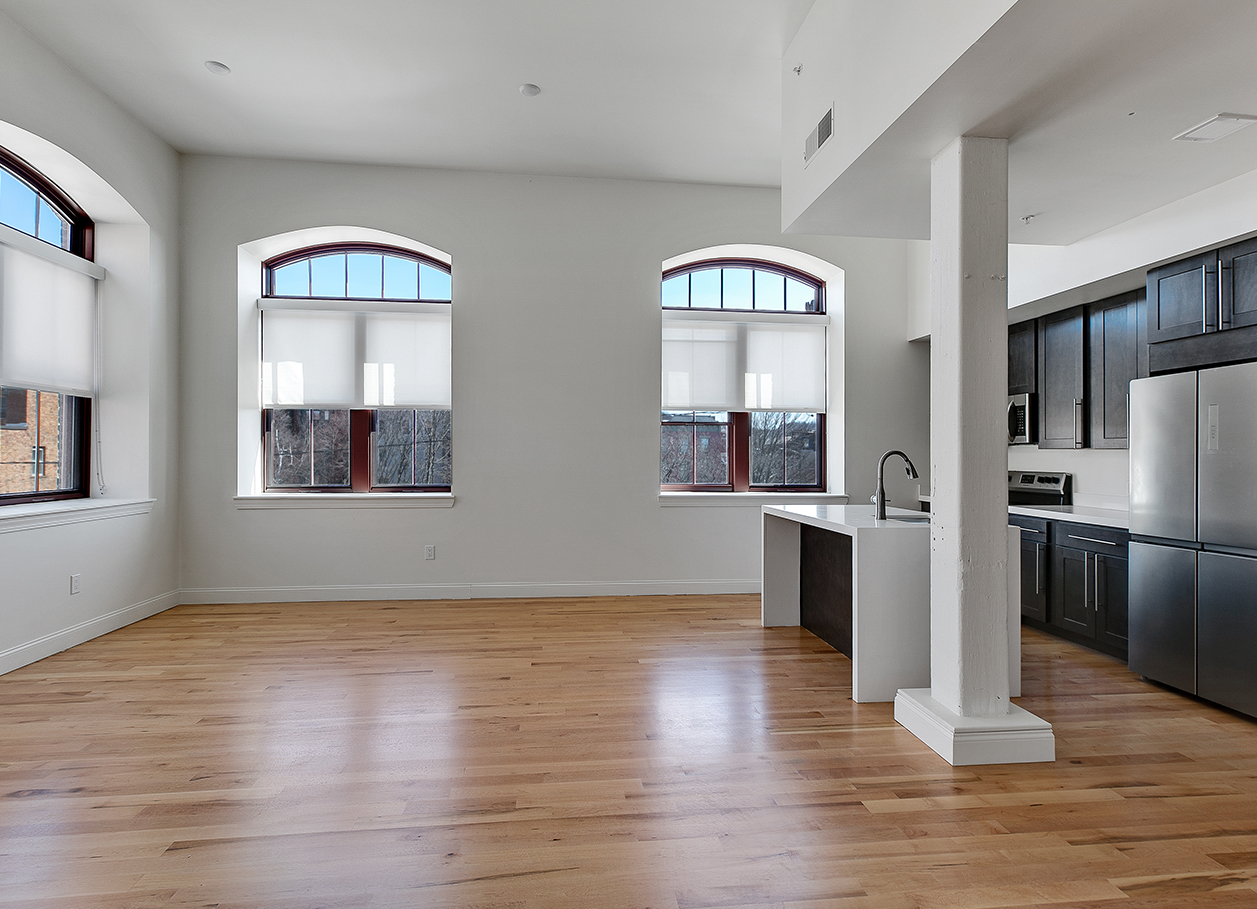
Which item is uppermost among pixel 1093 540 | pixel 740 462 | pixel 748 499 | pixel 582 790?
pixel 740 462

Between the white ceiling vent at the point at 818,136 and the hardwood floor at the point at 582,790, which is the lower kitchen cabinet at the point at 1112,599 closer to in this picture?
the hardwood floor at the point at 582,790

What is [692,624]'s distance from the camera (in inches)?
183

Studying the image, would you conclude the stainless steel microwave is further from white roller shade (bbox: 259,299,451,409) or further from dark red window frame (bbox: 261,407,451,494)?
dark red window frame (bbox: 261,407,451,494)

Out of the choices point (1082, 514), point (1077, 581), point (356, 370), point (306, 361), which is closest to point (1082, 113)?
point (1082, 514)

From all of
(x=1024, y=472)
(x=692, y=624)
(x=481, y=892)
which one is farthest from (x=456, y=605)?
(x=1024, y=472)

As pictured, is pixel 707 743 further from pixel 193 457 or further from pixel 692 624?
pixel 193 457

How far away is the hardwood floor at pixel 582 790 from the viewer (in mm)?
1819

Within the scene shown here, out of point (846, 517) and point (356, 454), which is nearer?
point (846, 517)

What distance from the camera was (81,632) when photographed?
4.17 metres

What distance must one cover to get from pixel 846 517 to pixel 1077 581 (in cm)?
153

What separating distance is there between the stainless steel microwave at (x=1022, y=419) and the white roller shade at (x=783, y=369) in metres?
1.47

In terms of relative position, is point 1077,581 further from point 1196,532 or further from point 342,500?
point 342,500

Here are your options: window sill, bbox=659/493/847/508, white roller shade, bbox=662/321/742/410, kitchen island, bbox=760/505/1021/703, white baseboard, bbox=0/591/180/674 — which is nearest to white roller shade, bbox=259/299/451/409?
white baseboard, bbox=0/591/180/674

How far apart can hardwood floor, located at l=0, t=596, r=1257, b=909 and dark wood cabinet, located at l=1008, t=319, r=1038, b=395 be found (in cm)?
208
